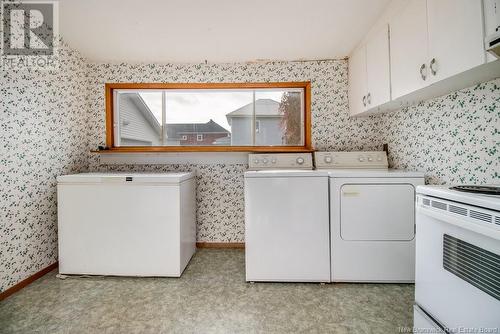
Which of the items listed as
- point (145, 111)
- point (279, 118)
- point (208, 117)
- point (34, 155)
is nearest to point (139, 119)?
point (145, 111)

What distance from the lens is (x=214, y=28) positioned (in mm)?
2109

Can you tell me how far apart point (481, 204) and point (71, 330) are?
6.99ft

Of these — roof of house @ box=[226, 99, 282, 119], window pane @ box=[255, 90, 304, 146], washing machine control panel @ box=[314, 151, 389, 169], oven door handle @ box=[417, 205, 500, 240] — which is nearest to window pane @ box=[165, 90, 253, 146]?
roof of house @ box=[226, 99, 282, 119]

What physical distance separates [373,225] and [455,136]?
81 cm

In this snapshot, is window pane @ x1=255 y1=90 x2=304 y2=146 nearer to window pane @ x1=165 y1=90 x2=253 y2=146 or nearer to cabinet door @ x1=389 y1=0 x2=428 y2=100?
window pane @ x1=165 y1=90 x2=253 y2=146

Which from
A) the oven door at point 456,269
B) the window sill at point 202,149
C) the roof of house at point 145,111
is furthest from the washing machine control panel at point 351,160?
the roof of house at point 145,111

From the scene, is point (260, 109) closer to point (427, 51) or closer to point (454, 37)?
point (427, 51)

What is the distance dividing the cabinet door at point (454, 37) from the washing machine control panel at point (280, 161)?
4.36 feet

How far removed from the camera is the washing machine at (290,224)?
2004mm

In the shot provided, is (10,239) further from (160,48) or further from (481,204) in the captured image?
(481,204)

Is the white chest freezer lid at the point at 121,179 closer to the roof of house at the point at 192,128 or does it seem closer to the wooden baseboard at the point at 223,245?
the roof of house at the point at 192,128

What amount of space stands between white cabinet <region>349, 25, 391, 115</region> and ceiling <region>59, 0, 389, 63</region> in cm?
15

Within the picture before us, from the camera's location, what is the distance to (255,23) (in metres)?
2.03

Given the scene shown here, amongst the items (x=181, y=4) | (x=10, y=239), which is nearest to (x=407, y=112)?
(x=181, y=4)
